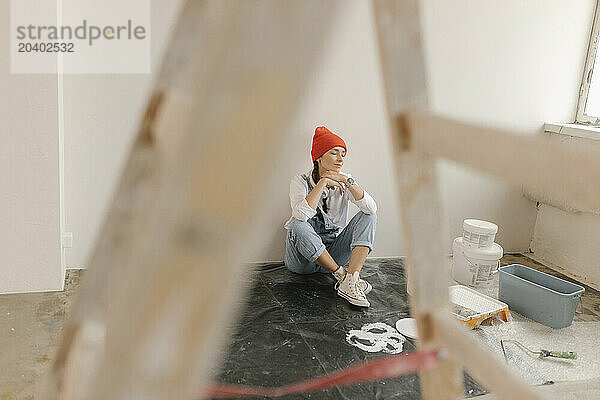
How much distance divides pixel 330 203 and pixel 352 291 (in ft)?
1.88

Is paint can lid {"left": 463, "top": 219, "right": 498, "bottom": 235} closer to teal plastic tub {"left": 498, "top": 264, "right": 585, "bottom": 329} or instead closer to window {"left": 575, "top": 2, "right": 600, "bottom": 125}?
teal plastic tub {"left": 498, "top": 264, "right": 585, "bottom": 329}

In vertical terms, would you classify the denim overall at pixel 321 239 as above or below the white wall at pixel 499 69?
below

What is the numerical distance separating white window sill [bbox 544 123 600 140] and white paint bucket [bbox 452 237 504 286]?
0.79 meters

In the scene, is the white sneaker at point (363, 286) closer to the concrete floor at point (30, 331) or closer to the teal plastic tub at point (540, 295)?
the teal plastic tub at point (540, 295)

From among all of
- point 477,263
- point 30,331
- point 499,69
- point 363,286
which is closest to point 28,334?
point 30,331

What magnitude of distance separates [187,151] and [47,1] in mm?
2508

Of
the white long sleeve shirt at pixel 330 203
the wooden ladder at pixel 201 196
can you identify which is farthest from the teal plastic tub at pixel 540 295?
the wooden ladder at pixel 201 196

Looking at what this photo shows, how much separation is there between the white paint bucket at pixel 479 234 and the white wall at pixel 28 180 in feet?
6.26

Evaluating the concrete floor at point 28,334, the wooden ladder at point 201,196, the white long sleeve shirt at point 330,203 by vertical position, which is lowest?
the concrete floor at point 28,334

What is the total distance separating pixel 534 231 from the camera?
12.0 feet

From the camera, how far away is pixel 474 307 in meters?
2.57

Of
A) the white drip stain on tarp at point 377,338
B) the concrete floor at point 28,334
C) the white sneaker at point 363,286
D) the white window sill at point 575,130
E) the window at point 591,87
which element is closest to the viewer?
the concrete floor at point 28,334

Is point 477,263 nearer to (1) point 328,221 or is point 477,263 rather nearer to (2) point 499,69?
(1) point 328,221

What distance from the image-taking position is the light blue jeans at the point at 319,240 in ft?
9.44
